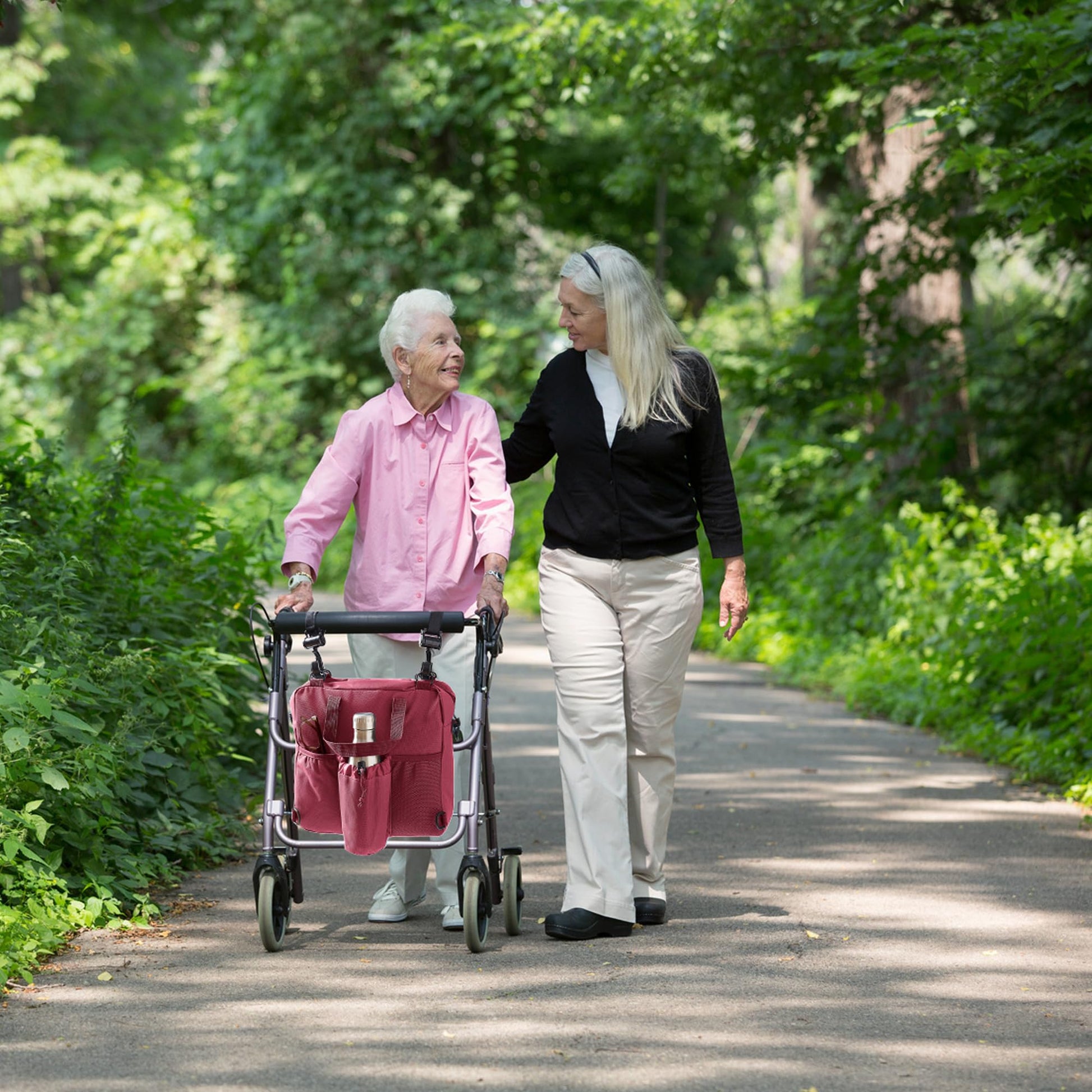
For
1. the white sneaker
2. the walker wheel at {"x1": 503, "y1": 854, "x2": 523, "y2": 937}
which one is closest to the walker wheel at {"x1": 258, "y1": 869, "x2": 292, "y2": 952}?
the white sneaker

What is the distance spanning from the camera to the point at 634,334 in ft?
17.3

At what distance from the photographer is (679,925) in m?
5.41

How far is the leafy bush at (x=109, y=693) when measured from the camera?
508 cm

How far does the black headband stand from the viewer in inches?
208

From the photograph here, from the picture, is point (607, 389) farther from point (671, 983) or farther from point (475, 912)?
point (671, 983)

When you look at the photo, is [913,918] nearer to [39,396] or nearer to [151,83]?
[39,396]

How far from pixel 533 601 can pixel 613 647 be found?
1289cm

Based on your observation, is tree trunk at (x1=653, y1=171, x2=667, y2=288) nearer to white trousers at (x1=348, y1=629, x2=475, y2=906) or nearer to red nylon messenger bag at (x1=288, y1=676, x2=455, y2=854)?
white trousers at (x1=348, y1=629, x2=475, y2=906)

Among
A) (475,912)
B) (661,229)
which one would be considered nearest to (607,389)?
(475,912)

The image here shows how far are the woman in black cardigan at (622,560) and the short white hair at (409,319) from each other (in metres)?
0.41

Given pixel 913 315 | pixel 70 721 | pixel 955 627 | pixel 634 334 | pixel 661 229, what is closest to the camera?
pixel 70 721

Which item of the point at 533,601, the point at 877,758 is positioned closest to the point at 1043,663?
the point at 877,758

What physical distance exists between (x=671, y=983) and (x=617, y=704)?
97cm

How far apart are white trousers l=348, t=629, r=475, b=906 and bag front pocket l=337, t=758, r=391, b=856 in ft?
1.54
